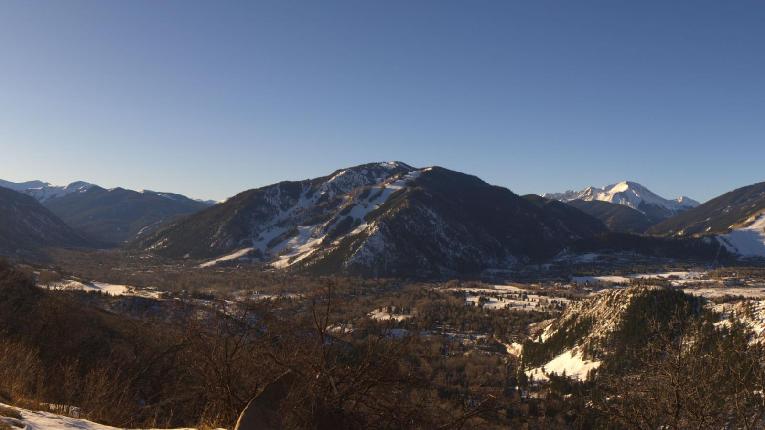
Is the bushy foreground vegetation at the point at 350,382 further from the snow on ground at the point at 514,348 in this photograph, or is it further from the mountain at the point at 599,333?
the snow on ground at the point at 514,348

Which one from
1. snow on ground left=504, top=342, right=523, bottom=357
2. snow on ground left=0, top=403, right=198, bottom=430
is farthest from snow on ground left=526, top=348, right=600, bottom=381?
snow on ground left=0, top=403, right=198, bottom=430

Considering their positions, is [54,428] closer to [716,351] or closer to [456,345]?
[716,351]

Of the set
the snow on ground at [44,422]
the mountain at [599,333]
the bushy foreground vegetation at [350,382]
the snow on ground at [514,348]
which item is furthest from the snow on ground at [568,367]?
the snow on ground at [44,422]

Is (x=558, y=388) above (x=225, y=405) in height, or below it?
below

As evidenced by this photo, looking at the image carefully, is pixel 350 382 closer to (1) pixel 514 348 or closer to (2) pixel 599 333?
(2) pixel 599 333

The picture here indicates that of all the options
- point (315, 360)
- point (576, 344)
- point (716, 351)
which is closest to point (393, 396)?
point (315, 360)

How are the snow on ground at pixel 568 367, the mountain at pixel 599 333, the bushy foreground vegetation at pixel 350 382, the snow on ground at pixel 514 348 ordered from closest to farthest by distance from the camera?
the bushy foreground vegetation at pixel 350 382 < the snow on ground at pixel 568 367 < the mountain at pixel 599 333 < the snow on ground at pixel 514 348

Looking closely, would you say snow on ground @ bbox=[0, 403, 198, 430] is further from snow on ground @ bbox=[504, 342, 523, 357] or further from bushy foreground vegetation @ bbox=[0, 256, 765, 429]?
snow on ground @ bbox=[504, 342, 523, 357]

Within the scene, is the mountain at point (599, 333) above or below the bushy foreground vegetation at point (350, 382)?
below

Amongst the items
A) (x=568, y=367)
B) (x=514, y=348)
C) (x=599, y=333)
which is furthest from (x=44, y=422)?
(x=514, y=348)
